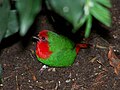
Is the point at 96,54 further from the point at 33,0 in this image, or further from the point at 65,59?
the point at 33,0

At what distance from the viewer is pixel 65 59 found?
9.40 feet

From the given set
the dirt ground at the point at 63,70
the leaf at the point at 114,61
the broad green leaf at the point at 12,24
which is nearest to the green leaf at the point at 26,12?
the broad green leaf at the point at 12,24

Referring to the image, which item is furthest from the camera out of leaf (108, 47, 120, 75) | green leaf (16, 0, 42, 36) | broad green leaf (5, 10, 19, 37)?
leaf (108, 47, 120, 75)

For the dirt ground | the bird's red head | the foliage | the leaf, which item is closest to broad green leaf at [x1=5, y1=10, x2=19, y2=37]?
the foliage

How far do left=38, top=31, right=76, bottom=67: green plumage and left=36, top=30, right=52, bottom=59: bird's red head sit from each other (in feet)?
0.09

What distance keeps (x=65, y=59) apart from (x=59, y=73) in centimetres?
21

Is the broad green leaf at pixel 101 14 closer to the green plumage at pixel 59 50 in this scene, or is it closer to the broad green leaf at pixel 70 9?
the broad green leaf at pixel 70 9

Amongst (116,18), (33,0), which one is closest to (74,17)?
(33,0)

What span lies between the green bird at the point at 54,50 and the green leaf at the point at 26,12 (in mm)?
1702

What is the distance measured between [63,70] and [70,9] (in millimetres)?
1927

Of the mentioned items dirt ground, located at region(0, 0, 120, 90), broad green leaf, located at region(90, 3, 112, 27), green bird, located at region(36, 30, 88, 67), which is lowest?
dirt ground, located at region(0, 0, 120, 90)

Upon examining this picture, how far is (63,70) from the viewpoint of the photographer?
3.04 meters

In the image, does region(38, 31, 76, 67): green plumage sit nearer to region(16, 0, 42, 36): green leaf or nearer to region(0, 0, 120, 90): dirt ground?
region(0, 0, 120, 90): dirt ground

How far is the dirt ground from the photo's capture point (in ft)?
9.55
